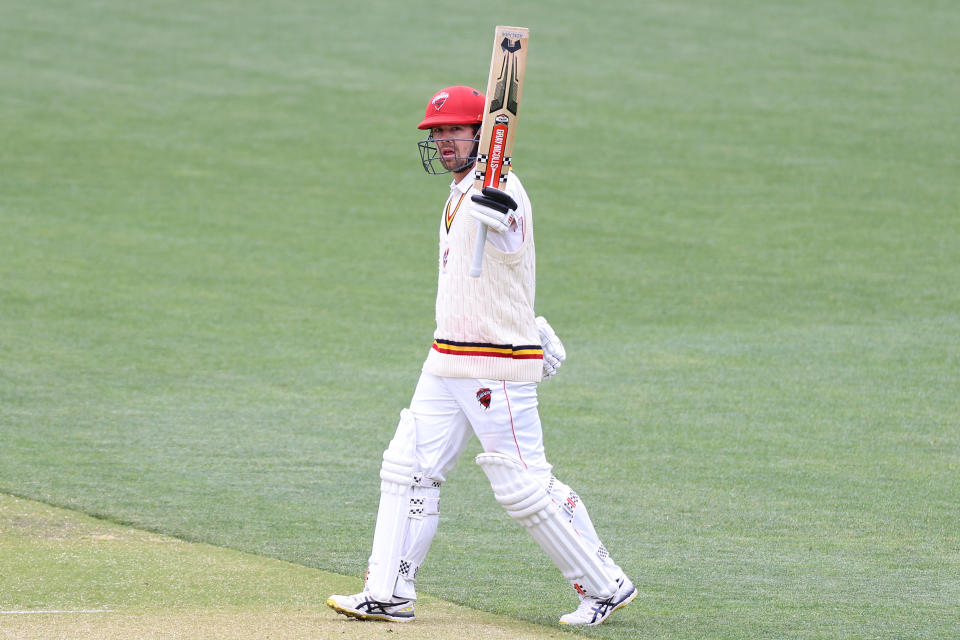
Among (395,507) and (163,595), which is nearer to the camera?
(395,507)

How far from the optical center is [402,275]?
47.3 ft

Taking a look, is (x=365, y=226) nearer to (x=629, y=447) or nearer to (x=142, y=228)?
(x=142, y=228)

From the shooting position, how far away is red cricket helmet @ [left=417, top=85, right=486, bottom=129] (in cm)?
536

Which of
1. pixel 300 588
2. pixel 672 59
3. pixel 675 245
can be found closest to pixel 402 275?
pixel 675 245

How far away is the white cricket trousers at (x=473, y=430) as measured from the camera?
17.2 ft

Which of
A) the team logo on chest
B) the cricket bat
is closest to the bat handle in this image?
the cricket bat

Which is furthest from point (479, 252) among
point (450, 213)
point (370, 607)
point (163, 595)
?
point (163, 595)

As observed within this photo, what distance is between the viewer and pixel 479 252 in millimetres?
5133

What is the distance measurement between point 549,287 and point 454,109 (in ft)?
28.6

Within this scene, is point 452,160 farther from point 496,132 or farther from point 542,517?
point 542,517

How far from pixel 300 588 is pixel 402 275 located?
8.73 meters

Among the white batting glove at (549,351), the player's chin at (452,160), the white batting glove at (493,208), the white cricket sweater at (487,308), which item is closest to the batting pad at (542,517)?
the white cricket sweater at (487,308)

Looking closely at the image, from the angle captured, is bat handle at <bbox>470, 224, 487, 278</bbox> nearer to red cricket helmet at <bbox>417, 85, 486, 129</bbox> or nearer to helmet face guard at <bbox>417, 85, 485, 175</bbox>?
helmet face guard at <bbox>417, 85, 485, 175</bbox>

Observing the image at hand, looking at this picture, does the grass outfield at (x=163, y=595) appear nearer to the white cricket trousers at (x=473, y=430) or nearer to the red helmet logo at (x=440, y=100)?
the white cricket trousers at (x=473, y=430)
